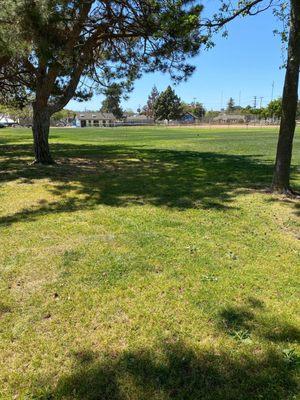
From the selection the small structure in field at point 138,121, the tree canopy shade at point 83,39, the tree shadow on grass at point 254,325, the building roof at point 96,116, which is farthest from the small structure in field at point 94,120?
the tree shadow on grass at point 254,325

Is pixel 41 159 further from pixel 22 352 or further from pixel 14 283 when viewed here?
pixel 22 352

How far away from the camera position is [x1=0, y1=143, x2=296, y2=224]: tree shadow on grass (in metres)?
7.49

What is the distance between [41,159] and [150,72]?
4.84 meters

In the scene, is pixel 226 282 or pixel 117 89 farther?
pixel 117 89

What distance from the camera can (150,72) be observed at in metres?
13.9

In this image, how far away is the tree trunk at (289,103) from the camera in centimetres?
723

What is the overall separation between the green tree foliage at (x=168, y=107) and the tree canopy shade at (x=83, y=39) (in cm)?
8460

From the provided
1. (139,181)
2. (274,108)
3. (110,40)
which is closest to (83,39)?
(110,40)

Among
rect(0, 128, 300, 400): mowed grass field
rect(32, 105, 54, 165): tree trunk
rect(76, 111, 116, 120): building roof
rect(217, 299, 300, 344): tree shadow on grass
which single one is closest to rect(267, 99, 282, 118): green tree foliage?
rect(76, 111, 116, 120): building roof

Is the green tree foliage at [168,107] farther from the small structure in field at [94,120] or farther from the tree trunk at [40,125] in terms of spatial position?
the tree trunk at [40,125]

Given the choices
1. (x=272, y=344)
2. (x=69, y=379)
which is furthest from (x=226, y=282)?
(x=69, y=379)

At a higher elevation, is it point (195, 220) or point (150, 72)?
point (150, 72)

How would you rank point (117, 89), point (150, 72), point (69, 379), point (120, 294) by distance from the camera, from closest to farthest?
1. point (69, 379)
2. point (120, 294)
3. point (150, 72)
4. point (117, 89)

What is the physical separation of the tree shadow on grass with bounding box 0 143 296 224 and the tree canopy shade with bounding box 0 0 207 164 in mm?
1752
